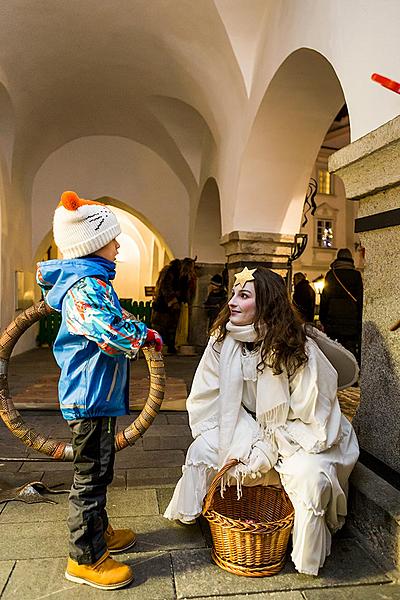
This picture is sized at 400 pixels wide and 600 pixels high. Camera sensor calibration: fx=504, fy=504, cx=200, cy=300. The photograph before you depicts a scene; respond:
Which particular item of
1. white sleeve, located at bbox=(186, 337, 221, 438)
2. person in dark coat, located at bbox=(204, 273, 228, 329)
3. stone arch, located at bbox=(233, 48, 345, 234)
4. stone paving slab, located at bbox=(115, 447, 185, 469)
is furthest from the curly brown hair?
person in dark coat, located at bbox=(204, 273, 228, 329)

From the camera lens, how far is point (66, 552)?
2246mm

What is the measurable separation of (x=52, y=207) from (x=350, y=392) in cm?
728

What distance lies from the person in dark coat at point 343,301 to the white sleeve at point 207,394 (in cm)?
344

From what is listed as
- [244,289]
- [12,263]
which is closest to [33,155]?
[12,263]

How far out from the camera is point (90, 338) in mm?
1939

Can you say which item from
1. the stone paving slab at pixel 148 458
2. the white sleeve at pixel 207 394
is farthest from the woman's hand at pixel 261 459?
the stone paving slab at pixel 148 458

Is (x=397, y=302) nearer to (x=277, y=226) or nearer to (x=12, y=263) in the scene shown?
(x=277, y=226)

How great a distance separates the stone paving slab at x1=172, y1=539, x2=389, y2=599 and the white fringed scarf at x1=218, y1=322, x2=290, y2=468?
43cm

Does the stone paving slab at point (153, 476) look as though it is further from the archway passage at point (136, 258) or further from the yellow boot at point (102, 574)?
the archway passage at point (136, 258)

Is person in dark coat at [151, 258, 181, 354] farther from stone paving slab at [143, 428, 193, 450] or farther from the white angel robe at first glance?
the white angel robe

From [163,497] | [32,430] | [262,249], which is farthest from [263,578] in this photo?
[262,249]

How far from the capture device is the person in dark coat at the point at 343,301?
5656 mm

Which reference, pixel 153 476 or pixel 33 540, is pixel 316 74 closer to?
pixel 153 476

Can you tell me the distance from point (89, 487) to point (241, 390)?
0.80 meters
